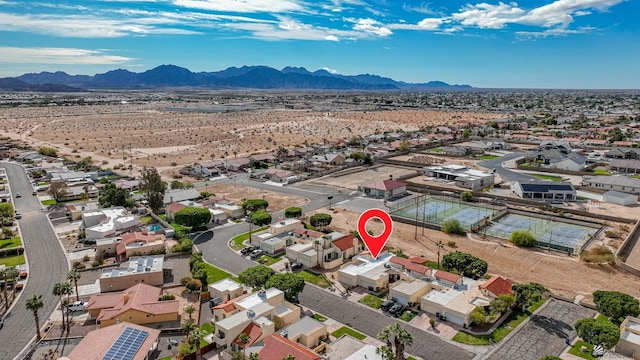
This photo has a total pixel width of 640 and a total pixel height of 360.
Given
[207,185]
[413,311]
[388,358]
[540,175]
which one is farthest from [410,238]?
[540,175]

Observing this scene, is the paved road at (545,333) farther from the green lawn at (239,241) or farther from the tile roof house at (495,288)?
the green lawn at (239,241)

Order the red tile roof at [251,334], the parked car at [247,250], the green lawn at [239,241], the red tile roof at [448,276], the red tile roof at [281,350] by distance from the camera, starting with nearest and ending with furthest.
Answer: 1. the red tile roof at [281,350]
2. the red tile roof at [251,334]
3. the red tile roof at [448,276]
4. the parked car at [247,250]
5. the green lawn at [239,241]

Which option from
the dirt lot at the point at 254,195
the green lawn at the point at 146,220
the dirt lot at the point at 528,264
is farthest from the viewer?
the dirt lot at the point at 254,195

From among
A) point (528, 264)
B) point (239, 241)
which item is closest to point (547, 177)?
point (528, 264)

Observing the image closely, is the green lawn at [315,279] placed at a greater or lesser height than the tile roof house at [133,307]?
lesser

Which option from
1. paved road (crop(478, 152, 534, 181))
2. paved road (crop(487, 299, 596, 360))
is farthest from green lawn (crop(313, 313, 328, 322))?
paved road (crop(478, 152, 534, 181))

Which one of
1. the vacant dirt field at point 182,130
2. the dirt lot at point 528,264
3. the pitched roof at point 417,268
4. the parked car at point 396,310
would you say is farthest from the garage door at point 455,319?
the vacant dirt field at point 182,130

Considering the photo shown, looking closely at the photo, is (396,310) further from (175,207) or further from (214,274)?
(175,207)
